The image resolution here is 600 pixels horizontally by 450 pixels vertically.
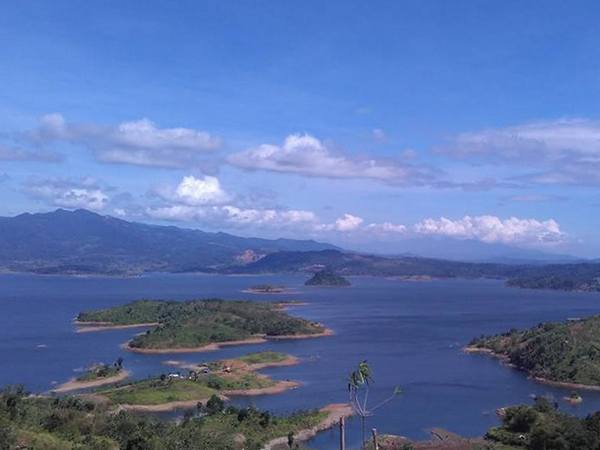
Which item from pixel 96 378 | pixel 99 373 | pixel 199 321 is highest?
pixel 199 321

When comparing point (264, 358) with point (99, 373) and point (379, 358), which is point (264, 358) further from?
point (99, 373)

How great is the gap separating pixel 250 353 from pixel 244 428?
44801mm

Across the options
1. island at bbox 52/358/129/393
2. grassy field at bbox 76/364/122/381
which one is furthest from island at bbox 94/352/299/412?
grassy field at bbox 76/364/122/381

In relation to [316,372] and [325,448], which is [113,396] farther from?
[316,372]

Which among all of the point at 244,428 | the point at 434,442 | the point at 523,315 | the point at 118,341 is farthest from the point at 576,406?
the point at 523,315

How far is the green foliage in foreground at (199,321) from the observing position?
104 m

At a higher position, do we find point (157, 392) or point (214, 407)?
point (214, 407)

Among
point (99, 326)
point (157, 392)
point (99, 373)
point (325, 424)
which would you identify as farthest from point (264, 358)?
point (99, 326)

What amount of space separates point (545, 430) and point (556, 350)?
135 feet

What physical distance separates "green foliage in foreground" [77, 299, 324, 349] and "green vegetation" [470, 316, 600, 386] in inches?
1223

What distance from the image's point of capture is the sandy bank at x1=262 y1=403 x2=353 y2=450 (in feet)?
168

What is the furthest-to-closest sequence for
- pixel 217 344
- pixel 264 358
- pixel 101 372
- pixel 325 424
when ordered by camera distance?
pixel 217 344 < pixel 264 358 < pixel 101 372 < pixel 325 424

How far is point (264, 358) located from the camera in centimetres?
8931

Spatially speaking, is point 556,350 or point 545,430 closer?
point 545,430
